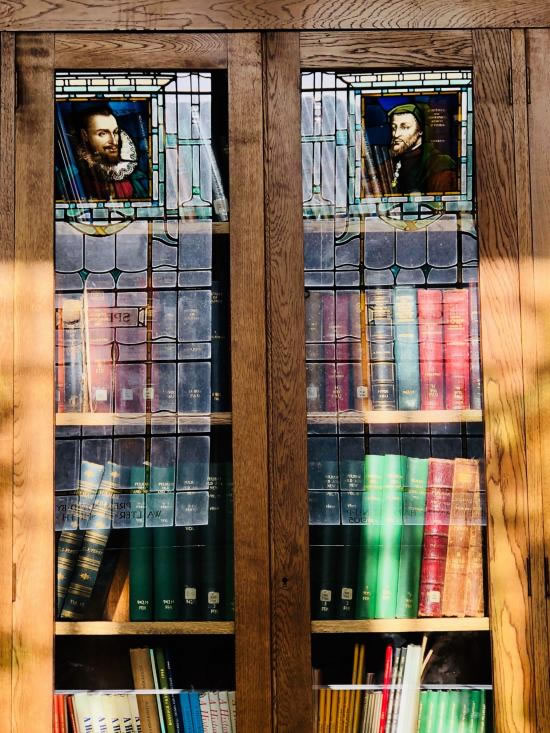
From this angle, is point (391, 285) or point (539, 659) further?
point (391, 285)

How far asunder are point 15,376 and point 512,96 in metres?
1.28

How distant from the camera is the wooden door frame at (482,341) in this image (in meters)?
1.83

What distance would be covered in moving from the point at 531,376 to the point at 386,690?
2.53 ft

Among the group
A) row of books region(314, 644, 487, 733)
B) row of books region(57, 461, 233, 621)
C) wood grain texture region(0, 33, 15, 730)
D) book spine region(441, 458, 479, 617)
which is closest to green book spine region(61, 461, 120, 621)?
row of books region(57, 461, 233, 621)

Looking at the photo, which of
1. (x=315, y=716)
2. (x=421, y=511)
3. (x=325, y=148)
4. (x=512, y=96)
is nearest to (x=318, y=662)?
(x=315, y=716)

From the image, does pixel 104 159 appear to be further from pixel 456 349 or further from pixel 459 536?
pixel 459 536

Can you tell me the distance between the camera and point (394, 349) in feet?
6.32

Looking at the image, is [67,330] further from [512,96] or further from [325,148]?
[512,96]

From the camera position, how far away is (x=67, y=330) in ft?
6.27

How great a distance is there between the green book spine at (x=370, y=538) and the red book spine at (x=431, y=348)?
18cm

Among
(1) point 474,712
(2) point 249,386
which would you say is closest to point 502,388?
(2) point 249,386

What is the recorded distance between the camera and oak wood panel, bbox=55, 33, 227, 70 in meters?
1.90

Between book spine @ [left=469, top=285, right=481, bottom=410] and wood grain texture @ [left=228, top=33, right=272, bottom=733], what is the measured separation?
18.5 inches

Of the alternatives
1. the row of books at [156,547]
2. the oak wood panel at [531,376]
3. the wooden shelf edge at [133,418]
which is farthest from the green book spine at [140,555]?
the oak wood panel at [531,376]
